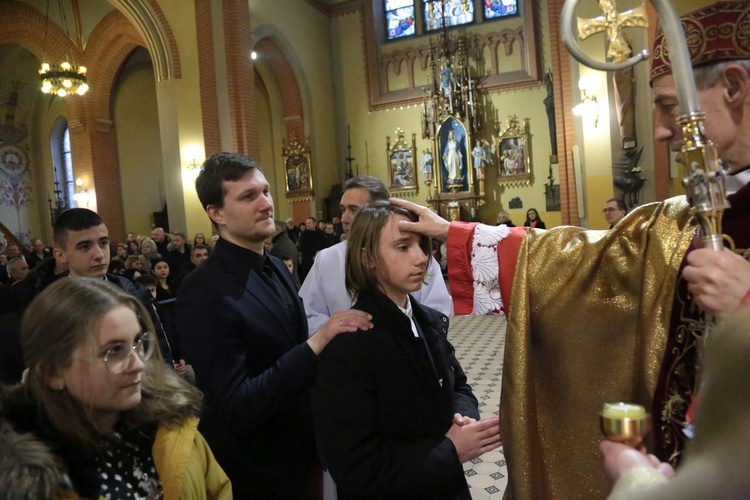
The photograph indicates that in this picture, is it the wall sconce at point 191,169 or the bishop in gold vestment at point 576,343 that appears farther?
the wall sconce at point 191,169

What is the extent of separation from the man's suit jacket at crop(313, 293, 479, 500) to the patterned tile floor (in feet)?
6.46

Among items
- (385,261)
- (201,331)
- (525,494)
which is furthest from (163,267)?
(525,494)

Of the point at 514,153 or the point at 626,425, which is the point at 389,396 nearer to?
the point at 626,425

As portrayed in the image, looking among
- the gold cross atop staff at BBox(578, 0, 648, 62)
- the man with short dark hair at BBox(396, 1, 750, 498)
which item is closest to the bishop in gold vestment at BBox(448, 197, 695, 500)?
the man with short dark hair at BBox(396, 1, 750, 498)

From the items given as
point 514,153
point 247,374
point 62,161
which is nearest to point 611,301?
point 247,374

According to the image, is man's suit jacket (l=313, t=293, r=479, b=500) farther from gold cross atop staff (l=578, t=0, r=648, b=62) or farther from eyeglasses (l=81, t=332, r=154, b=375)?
gold cross atop staff (l=578, t=0, r=648, b=62)

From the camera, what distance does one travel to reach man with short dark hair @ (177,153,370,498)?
5.74 ft

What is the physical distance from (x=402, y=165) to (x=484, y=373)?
37.3 ft

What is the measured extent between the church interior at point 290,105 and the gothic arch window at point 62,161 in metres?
0.04

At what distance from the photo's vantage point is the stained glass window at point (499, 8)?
1562cm

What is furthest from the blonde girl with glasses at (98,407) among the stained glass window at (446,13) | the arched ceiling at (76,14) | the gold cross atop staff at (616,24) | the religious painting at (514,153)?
the stained glass window at (446,13)

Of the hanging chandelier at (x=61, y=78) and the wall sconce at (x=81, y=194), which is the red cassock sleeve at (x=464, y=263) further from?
the wall sconce at (x=81, y=194)

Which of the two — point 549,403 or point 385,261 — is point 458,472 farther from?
point 385,261

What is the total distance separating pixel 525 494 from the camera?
1463mm
